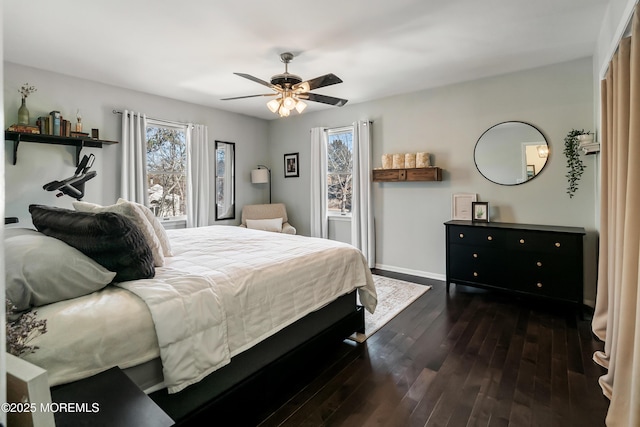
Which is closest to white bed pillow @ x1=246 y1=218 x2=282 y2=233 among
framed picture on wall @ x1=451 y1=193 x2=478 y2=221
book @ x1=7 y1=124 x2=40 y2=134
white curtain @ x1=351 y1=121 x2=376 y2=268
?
white curtain @ x1=351 y1=121 x2=376 y2=268

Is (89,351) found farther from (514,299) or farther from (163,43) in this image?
(514,299)

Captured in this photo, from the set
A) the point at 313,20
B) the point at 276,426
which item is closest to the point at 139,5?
the point at 313,20

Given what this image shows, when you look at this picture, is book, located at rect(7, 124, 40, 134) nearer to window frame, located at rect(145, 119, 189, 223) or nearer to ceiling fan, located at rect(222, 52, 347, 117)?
window frame, located at rect(145, 119, 189, 223)

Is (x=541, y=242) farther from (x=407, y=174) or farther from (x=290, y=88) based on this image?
(x=290, y=88)

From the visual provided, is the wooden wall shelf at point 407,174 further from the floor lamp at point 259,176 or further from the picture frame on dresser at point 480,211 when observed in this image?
the floor lamp at point 259,176

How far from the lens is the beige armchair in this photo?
5.41m

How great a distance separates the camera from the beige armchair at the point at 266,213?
541 centimetres

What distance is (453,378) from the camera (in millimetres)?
2158

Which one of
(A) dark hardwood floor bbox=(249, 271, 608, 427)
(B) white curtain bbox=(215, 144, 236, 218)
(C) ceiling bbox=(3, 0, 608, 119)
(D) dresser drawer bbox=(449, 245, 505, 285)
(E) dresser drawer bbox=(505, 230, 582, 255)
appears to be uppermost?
(C) ceiling bbox=(3, 0, 608, 119)

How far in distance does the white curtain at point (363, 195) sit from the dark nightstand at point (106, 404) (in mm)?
4019

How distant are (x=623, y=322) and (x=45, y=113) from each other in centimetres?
526

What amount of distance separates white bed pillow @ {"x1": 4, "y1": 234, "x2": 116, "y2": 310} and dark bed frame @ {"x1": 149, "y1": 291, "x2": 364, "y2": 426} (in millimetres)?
571

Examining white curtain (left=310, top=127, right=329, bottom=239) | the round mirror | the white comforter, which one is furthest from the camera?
white curtain (left=310, top=127, right=329, bottom=239)

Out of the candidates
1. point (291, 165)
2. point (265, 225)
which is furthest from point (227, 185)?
point (291, 165)
